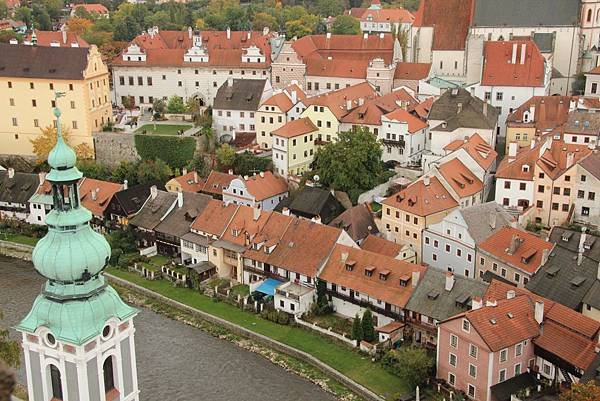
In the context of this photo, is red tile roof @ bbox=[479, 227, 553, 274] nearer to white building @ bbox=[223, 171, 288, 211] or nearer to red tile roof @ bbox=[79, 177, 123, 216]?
white building @ bbox=[223, 171, 288, 211]

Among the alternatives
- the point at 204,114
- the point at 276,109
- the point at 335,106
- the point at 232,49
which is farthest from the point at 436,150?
the point at 232,49

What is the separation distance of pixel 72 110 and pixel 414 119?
2133cm

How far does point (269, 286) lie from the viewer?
32.2 m

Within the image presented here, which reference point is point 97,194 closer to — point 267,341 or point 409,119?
point 267,341

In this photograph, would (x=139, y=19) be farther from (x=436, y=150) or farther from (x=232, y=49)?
(x=436, y=150)

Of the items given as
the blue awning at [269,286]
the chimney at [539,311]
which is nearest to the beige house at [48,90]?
the blue awning at [269,286]

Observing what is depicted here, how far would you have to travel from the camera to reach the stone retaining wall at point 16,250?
130 ft

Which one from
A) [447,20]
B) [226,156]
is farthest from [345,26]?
[226,156]

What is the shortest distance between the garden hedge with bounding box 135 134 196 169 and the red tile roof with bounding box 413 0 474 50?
64.8ft

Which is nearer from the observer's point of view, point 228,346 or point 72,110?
point 228,346

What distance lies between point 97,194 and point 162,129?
840 centimetres

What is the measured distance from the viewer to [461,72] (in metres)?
54.0

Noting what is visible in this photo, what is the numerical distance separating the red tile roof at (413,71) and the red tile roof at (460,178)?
640 inches

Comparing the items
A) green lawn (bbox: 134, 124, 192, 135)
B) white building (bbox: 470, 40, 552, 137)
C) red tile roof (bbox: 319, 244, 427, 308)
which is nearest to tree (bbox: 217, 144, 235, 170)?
green lawn (bbox: 134, 124, 192, 135)
